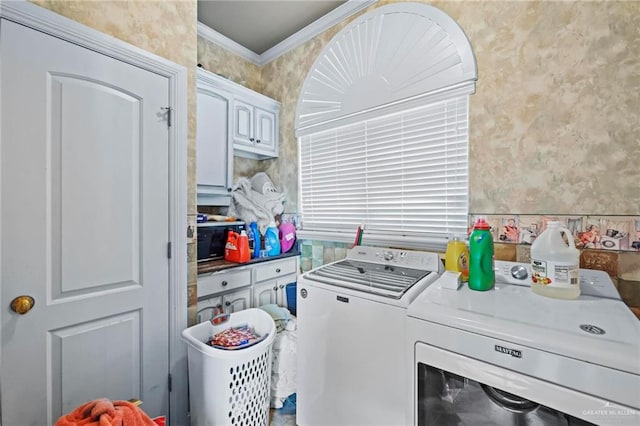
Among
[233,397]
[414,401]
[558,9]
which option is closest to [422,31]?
[558,9]

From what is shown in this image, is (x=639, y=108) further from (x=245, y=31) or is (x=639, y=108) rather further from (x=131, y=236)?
(x=245, y=31)

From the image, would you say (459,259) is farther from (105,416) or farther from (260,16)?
(260,16)

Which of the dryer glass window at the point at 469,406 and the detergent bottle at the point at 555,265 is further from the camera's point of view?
the detergent bottle at the point at 555,265

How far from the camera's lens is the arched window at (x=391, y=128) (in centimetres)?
167

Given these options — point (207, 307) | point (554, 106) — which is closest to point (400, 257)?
point (554, 106)

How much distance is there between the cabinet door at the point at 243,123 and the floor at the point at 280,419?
6.90 ft

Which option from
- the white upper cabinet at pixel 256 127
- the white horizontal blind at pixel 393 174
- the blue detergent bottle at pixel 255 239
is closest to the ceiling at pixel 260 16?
the white upper cabinet at pixel 256 127

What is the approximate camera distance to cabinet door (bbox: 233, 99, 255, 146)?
2379 mm

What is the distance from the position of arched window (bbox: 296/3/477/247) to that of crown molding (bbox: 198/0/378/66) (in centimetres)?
14

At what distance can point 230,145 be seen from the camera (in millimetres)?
2322

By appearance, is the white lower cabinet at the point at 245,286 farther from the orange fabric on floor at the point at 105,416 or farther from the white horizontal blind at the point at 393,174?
the orange fabric on floor at the point at 105,416

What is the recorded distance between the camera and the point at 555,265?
110cm

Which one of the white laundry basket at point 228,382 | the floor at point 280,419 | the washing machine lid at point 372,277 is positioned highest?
the washing machine lid at point 372,277

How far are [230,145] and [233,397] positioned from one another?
72.9 inches
